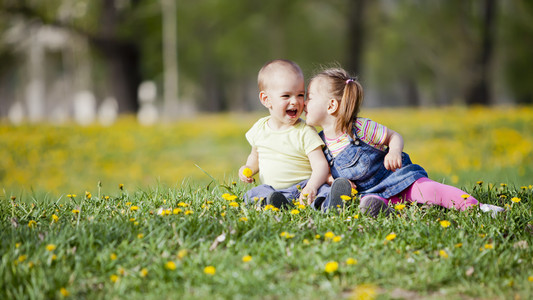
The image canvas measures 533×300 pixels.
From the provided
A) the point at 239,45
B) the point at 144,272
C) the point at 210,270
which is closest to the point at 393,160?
the point at 210,270

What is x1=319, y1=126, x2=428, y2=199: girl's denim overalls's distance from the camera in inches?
154

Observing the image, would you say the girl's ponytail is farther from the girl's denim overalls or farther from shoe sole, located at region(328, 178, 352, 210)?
shoe sole, located at region(328, 178, 352, 210)

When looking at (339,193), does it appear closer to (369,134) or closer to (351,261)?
(369,134)

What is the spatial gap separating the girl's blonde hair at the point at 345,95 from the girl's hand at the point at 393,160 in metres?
0.33

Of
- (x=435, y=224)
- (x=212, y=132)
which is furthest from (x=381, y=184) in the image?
(x=212, y=132)

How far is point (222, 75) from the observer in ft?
126

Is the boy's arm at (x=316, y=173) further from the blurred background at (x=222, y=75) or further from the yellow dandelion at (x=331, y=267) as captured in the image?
the yellow dandelion at (x=331, y=267)

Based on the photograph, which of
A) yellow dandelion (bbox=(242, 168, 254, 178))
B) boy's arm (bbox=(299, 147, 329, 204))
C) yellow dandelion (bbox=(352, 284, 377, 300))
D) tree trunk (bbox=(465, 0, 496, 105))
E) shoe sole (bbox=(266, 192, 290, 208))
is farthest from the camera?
tree trunk (bbox=(465, 0, 496, 105))

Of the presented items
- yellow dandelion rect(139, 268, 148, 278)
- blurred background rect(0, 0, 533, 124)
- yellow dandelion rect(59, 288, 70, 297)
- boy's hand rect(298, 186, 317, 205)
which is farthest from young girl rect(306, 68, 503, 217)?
blurred background rect(0, 0, 533, 124)

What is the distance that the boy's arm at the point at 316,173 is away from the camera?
381 cm

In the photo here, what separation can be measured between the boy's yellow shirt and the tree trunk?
1554cm

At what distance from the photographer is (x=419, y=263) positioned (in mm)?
2807

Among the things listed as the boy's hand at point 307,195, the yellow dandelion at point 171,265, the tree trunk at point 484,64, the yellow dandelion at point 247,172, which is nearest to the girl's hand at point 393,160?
the boy's hand at point 307,195

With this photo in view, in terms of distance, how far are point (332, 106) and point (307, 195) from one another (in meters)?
0.72
